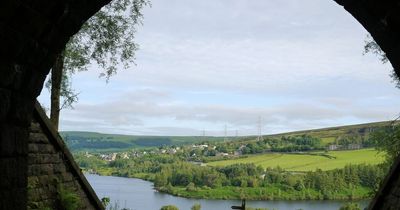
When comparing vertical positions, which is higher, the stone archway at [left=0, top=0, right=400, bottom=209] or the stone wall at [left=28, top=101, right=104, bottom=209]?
the stone archway at [left=0, top=0, right=400, bottom=209]

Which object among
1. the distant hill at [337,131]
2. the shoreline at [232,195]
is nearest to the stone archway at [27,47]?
the shoreline at [232,195]

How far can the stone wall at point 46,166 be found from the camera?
29.6 feet

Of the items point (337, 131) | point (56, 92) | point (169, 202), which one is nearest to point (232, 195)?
point (169, 202)

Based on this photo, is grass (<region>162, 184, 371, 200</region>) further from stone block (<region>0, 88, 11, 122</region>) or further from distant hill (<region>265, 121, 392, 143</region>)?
stone block (<region>0, 88, 11, 122</region>)

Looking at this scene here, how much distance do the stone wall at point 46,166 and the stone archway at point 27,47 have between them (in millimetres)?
3961

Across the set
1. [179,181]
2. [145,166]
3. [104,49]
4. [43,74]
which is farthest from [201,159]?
[43,74]

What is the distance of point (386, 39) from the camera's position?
5.51 metres

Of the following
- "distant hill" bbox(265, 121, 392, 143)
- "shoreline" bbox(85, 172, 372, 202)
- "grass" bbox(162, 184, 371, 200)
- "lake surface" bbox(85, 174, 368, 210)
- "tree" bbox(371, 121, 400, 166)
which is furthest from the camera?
"distant hill" bbox(265, 121, 392, 143)

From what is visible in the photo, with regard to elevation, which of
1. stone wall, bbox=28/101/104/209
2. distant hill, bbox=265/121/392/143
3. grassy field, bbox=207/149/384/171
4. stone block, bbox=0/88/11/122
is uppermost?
distant hill, bbox=265/121/392/143

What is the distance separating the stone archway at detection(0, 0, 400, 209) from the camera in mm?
4684

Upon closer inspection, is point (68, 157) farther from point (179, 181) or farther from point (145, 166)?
point (145, 166)

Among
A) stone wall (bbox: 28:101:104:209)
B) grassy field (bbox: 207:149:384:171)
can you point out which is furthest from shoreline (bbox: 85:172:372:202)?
stone wall (bbox: 28:101:104:209)

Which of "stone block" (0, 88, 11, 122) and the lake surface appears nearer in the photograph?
"stone block" (0, 88, 11, 122)

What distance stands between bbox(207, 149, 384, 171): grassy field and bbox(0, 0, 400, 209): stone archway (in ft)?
386
